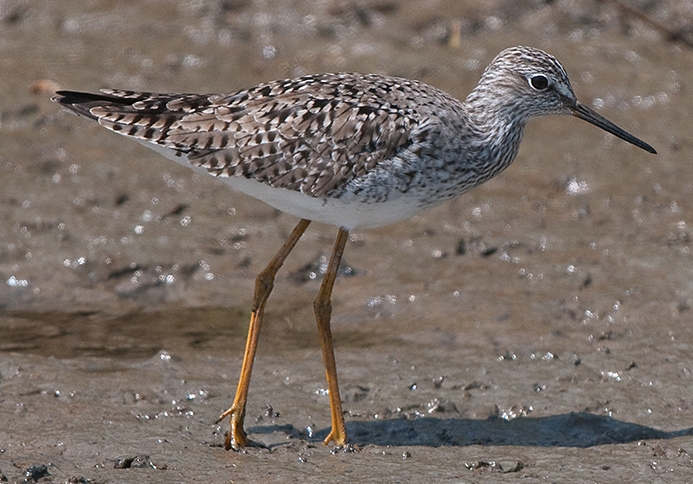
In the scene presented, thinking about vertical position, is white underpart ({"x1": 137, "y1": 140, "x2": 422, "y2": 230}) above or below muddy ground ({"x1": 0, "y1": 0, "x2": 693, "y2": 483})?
above

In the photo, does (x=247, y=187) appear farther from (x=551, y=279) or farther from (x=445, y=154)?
(x=551, y=279)

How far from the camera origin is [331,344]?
21.5ft

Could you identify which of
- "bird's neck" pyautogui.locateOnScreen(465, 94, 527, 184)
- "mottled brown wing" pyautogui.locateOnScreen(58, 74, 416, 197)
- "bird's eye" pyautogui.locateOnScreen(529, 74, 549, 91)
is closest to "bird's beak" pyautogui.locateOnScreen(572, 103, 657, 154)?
"bird's eye" pyautogui.locateOnScreen(529, 74, 549, 91)

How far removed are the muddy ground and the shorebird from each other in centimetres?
70

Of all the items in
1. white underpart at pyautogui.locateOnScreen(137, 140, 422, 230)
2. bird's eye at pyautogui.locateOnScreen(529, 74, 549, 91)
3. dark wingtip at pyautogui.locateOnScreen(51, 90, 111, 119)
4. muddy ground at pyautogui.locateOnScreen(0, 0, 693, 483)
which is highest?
dark wingtip at pyautogui.locateOnScreen(51, 90, 111, 119)

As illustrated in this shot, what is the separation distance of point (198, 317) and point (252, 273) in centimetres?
69

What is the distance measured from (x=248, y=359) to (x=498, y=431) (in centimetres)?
164

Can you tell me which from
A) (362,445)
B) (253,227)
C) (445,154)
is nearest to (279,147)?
(445,154)

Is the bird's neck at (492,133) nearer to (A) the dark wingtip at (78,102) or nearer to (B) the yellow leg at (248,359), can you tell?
(B) the yellow leg at (248,359)

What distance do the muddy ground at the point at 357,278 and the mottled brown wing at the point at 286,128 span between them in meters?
1.55

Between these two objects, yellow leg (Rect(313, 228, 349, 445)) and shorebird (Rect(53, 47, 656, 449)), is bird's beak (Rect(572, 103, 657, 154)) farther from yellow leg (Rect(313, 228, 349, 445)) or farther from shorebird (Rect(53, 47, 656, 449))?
yellow leg (Rect(313, 228, 349, 445))

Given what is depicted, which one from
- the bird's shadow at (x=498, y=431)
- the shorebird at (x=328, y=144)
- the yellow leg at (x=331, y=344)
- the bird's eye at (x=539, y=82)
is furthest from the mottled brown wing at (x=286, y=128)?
the bird's shadow at (x=498, y=431)

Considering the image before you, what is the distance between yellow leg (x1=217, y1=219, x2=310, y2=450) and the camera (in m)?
6.28

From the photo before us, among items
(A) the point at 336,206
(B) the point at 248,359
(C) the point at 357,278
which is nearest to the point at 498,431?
(B) the point at 248,359
